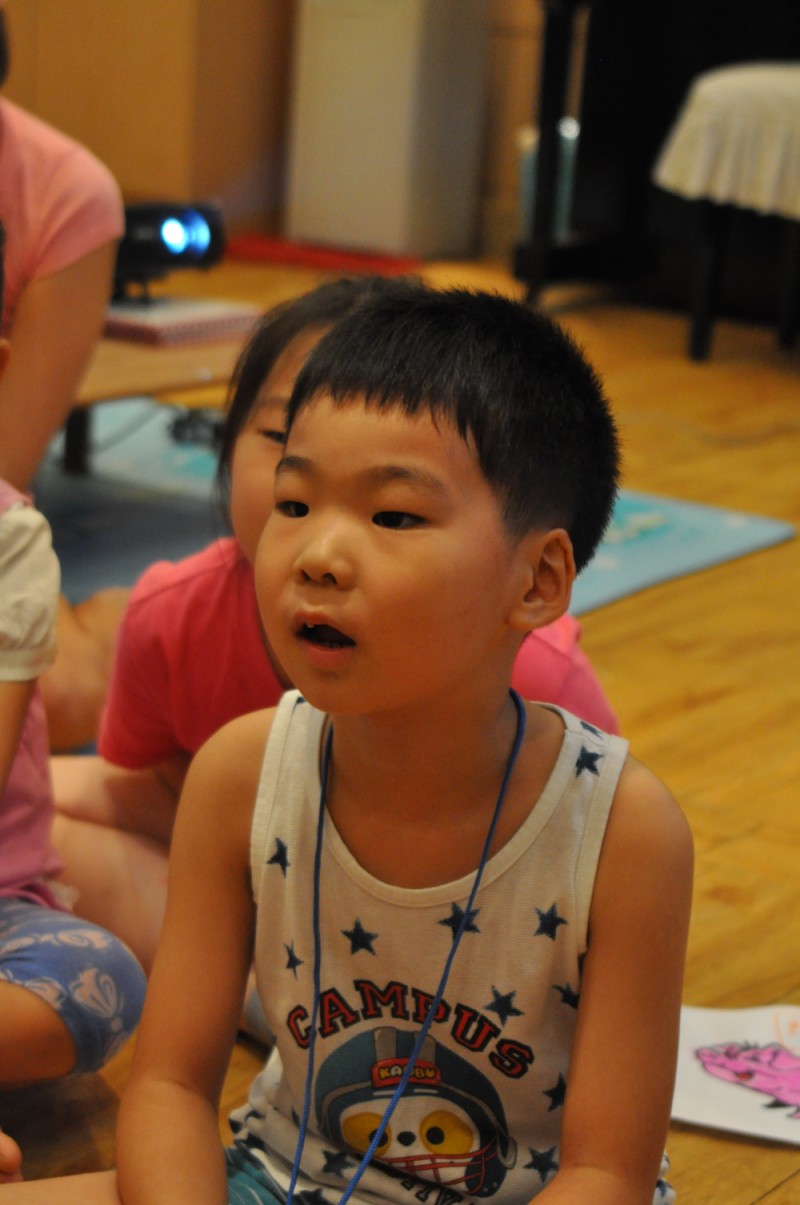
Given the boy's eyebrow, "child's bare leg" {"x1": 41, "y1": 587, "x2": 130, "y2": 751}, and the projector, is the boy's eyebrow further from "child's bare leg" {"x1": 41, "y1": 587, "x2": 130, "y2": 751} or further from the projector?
the projector

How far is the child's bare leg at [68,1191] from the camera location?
0.70 meters

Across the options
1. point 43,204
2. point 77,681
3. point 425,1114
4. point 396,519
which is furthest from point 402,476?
point 43,204

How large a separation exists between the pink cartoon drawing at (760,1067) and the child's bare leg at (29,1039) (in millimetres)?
418

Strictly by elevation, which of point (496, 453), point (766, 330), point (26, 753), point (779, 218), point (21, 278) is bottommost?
point (766, 330)

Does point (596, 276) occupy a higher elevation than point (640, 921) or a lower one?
lower

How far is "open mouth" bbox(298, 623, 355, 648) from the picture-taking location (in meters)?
0.64

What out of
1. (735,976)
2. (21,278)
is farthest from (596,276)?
(735,976)

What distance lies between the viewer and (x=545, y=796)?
0.72 m

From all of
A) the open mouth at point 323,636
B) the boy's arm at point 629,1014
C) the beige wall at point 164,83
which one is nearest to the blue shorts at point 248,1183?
the boy's arm at point 629,1014

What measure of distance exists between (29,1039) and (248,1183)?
20cm

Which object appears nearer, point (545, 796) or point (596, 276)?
point (545, 796)

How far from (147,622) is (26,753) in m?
0.15

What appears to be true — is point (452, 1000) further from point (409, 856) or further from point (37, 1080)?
point (37, 1080)

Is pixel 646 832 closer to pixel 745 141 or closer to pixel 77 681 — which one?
pixel 77 681
